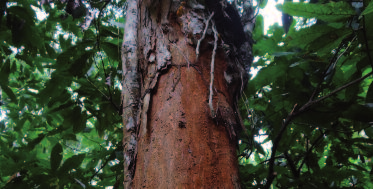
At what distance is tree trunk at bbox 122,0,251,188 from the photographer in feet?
2.71

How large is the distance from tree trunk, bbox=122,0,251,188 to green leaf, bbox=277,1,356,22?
36 centimetres

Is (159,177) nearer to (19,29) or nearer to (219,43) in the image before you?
(219,43)

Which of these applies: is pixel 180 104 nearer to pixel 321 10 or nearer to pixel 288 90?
pixel 321 10

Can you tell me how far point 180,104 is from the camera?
0.96m

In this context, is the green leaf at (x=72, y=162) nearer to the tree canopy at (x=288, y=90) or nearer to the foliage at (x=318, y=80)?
the tree canopy at (x=288, y=90)

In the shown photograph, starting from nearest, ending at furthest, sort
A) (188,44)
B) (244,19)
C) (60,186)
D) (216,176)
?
(216,176)
(188,44)
(60,186)
(244,19)

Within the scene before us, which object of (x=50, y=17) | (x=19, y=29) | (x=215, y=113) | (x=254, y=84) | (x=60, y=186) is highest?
(x=50, y=17)

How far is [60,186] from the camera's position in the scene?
1.78 m

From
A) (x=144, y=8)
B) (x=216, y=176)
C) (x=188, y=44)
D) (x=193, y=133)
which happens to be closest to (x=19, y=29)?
(x=144, y=8)

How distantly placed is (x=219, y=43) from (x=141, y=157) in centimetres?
66

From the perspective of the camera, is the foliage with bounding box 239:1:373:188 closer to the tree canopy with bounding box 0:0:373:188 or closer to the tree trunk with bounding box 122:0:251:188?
the tree canopy with bounding box 0:0:373:188

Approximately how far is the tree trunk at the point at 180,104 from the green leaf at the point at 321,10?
0.36 m

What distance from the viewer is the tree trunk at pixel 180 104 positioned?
2.71 ft

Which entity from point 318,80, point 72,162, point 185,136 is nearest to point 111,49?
point 72,162
